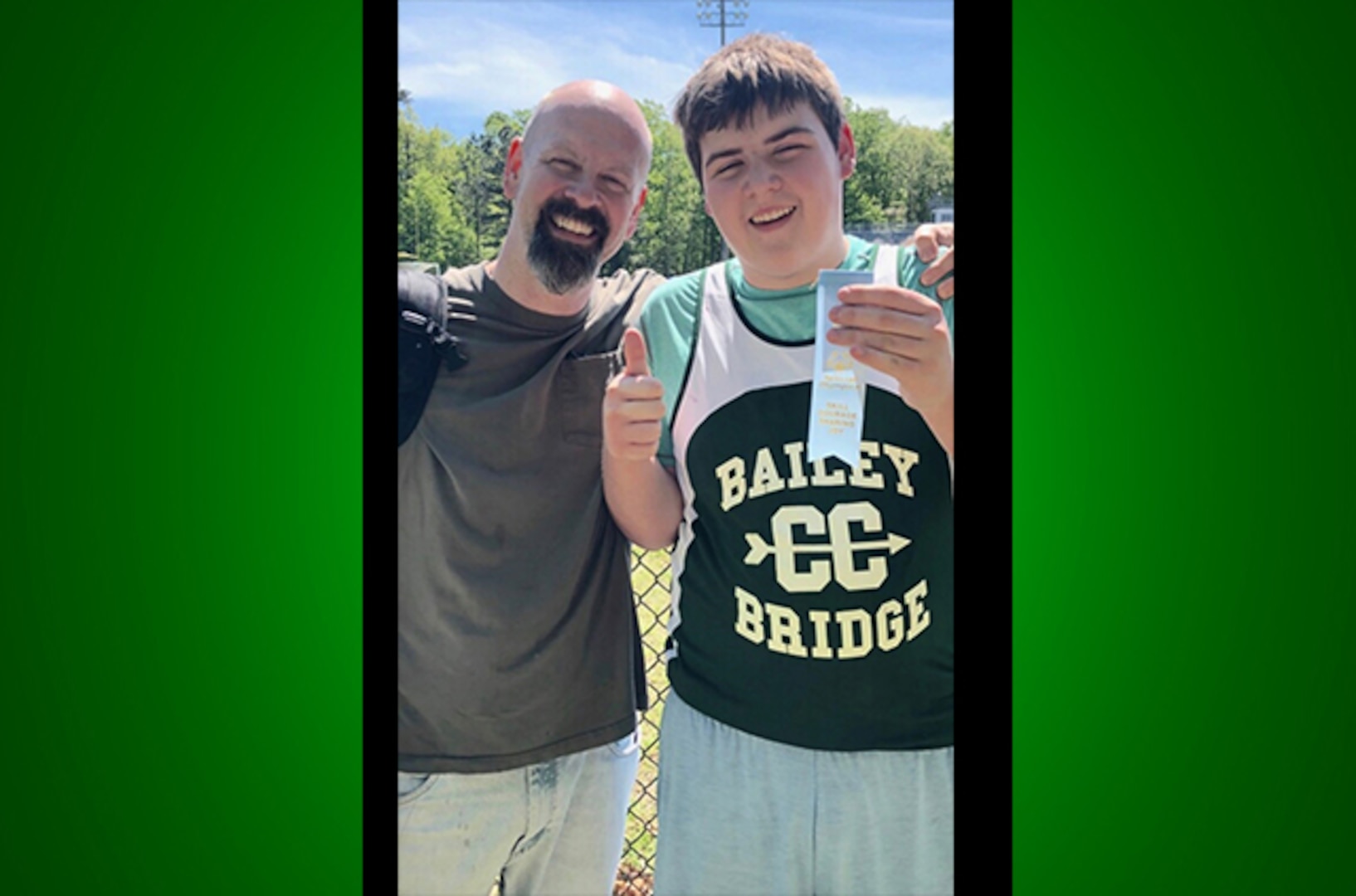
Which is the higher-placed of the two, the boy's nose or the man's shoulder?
the boy's nose

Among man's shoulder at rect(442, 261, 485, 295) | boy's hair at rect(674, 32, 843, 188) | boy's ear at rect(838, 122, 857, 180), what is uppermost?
boy's hair at rect(674, 32, 843, 188)

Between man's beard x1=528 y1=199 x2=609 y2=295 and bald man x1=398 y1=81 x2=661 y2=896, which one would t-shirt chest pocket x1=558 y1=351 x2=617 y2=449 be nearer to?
bald man x1=398 y1=81 x2=661 y2=896

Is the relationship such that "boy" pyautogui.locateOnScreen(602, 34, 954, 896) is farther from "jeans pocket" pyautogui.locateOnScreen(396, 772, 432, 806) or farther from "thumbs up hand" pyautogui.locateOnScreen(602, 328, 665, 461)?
"jeans pocket" pyautogui.locateOnScreen(396, 772, 432, 806)

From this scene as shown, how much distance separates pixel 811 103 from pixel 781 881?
62.5 inches

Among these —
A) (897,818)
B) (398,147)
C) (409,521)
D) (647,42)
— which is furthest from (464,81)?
(897,818)

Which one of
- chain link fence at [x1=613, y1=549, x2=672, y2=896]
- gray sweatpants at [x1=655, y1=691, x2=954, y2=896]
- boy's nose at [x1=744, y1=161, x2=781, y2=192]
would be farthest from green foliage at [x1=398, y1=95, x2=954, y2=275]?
gray sweatpants at [x1=655, y1=691, x2=954, y2=896]

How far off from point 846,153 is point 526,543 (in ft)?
3.38

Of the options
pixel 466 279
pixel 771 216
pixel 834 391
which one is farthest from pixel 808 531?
pixel 466 279

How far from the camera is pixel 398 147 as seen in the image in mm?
3061

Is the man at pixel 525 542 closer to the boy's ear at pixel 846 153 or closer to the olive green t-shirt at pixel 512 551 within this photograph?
the olive green t-shirt at pixel 512 551

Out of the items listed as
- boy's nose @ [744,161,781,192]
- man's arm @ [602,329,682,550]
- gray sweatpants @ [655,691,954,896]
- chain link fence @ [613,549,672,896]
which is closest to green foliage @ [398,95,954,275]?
boy's nose @ [744,161,781,192]

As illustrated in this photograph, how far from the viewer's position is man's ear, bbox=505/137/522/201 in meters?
3.09

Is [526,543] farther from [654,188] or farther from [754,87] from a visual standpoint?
[754,87]

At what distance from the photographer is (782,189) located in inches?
120
